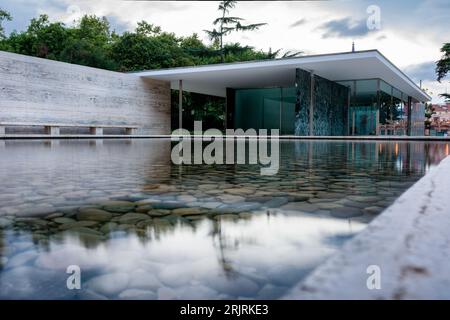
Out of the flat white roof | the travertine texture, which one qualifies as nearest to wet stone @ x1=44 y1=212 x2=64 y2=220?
the travertine texture

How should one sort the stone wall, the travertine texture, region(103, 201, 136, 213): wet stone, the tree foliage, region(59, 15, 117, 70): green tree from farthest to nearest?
1. the tree foliage
2. region(59, 15, 117, 70): green tree
3. the stone wall
4. region(103, 201, 136, 213): wet stone
5. the travertine texture

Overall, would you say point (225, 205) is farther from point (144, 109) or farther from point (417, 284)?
point (144, 109)

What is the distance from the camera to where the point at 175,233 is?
1729mm

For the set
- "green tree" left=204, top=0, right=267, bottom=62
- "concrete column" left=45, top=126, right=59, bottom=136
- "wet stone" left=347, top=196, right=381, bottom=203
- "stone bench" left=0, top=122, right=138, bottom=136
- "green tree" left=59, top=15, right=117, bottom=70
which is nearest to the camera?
"wet stone" left=347, top=196, right=381, bottom=203

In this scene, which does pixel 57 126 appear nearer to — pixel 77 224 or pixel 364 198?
pixel 77 224

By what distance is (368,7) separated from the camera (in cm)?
594

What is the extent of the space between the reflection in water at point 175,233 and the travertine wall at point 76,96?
1243 centimetres

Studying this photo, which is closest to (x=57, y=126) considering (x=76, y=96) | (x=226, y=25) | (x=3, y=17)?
(x=76, y=96)

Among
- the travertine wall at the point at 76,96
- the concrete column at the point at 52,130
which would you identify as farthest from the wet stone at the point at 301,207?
the concrete column at the point at 52,130

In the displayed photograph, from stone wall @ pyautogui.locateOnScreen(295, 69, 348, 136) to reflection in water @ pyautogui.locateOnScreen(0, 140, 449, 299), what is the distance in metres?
13.9

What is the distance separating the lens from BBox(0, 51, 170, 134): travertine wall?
1398cm

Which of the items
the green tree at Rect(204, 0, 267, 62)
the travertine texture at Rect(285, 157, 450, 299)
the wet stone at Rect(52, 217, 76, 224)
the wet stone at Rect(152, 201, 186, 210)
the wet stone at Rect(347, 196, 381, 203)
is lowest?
the travertine texture at Rect(285, 157, 450, 299)

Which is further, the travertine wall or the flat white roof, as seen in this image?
the flat white roof

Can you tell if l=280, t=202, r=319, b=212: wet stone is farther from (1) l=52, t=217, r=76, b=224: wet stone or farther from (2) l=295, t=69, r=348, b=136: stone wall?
(2) l=295, t=69, r=348, b=136: stone wall
